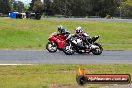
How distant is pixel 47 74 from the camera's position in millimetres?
15016

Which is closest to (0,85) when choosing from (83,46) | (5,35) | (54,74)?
(54,74)

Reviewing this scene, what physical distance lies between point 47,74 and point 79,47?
313 inches

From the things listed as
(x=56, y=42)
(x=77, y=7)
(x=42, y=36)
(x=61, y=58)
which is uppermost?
(x=77, y=7)

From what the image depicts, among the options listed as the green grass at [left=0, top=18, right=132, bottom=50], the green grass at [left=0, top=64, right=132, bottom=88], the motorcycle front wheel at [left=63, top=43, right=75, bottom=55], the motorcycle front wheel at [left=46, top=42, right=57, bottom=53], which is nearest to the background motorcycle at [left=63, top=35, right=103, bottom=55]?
the motorcycle front wheel at [left=63, top=43, right=75, bottom=55]

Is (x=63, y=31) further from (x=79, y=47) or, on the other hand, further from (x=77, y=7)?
(x=77, y=7)

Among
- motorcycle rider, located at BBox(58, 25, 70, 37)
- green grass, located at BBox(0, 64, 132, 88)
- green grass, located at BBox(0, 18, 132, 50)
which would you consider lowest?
green grass, located at BBox(0, 18, 132, 50)

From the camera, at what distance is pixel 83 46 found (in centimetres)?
2286

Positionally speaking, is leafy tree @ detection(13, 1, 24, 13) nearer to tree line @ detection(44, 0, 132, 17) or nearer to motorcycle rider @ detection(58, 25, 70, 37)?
tree line @ detection(44, 0, 132, 17)

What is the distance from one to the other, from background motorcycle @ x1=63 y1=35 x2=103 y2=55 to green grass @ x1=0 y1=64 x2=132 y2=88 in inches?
188

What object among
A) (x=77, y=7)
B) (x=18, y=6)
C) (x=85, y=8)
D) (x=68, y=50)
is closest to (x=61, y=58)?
(x=68, y=50)

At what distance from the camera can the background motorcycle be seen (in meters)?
22.5

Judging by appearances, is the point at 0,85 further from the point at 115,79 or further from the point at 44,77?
the point at 115,79

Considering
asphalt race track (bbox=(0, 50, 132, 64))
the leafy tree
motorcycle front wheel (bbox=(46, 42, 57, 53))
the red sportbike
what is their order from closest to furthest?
asphalt race track (bbox=(0, 50, 132, 64)), the red sportbike, motorcycle front wheel (bbox=(46, 42, 57, 53)), the leafy tree

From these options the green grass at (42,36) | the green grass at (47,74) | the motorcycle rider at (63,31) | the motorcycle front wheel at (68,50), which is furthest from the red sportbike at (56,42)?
the green grass at (47,74)
